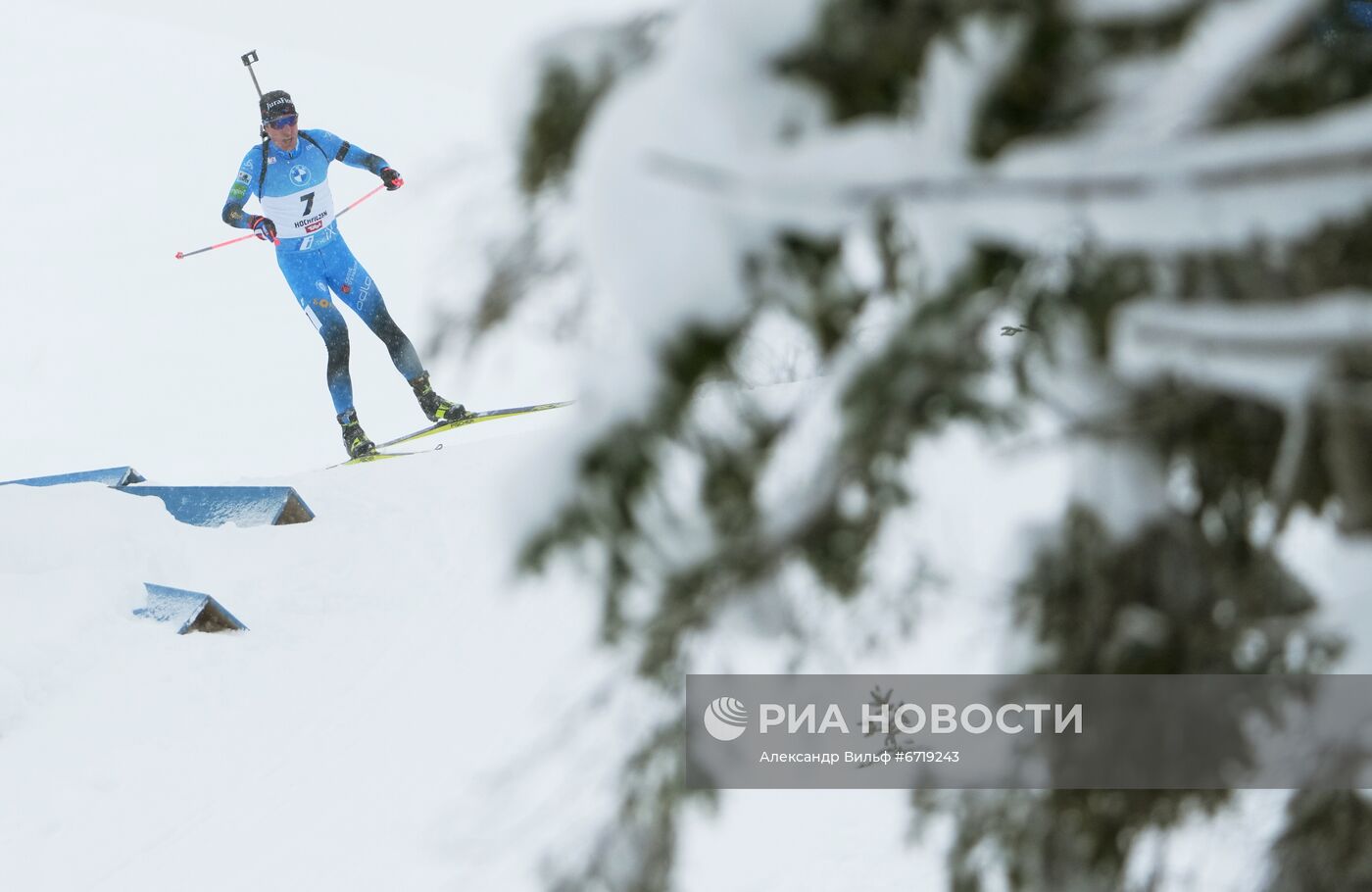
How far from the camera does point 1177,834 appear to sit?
2.11 m

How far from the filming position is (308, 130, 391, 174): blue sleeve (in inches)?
384

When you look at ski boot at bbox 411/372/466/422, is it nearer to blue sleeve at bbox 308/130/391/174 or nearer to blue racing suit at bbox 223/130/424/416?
blue racing suit at bbox 223/130/424/416

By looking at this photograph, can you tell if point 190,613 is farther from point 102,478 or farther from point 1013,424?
point 1013,424

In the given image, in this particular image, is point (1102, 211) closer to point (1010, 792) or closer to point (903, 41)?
point (903, 41)

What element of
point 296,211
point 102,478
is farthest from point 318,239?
point 102,478

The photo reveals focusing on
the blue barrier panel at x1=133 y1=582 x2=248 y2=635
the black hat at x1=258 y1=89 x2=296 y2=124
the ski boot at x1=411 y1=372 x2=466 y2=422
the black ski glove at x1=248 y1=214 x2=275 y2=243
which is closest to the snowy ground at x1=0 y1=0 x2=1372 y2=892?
the blue barrier panel at x1=133 y1=582 x2=248 y2=635

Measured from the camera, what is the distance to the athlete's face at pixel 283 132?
9.34 meters

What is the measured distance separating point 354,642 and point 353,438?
13.8ft

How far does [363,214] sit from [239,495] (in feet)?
42.5

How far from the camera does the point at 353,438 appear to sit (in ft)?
32.3

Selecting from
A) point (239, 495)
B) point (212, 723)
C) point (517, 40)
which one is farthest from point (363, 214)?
point (517, 40)

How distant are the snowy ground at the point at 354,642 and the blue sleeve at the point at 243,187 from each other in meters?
2.24

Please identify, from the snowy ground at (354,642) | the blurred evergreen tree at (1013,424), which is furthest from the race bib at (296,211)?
the blurred evergreen tree at (1013,424)

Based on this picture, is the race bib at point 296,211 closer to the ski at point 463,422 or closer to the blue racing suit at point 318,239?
the blue racing suit at point 318,239
